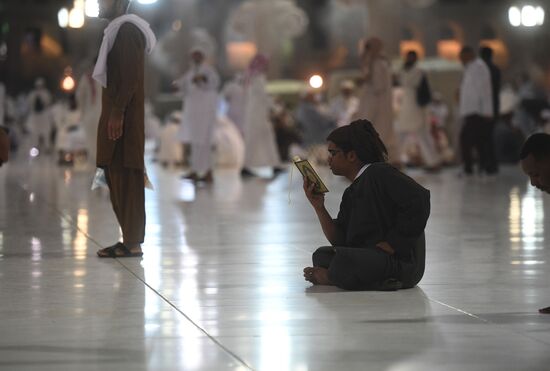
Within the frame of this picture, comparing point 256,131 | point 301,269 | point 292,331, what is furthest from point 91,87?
point 292,331

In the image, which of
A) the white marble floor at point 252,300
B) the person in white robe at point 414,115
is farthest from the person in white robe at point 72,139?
the white marble floor at point 252,300

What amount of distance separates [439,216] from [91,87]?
27.5 ft

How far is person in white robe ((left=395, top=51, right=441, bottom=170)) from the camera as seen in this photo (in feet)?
65.5

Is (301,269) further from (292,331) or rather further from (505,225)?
(505,225)

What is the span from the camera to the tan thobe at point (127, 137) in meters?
8.60

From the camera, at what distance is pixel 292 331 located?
217 inches

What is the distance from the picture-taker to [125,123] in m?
8.68

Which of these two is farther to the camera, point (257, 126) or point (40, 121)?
point (40, 121)

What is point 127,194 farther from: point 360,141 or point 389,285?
point 389,285

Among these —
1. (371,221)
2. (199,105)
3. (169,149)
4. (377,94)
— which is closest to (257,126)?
(199,105)

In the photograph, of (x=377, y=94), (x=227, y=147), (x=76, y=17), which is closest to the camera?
(x=377, y=94)

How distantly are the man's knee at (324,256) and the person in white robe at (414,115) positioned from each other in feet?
42.5

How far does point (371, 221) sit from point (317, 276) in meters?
0.44

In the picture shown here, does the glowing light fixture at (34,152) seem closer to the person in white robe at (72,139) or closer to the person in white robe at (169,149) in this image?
the person in white robe at (72,139)
